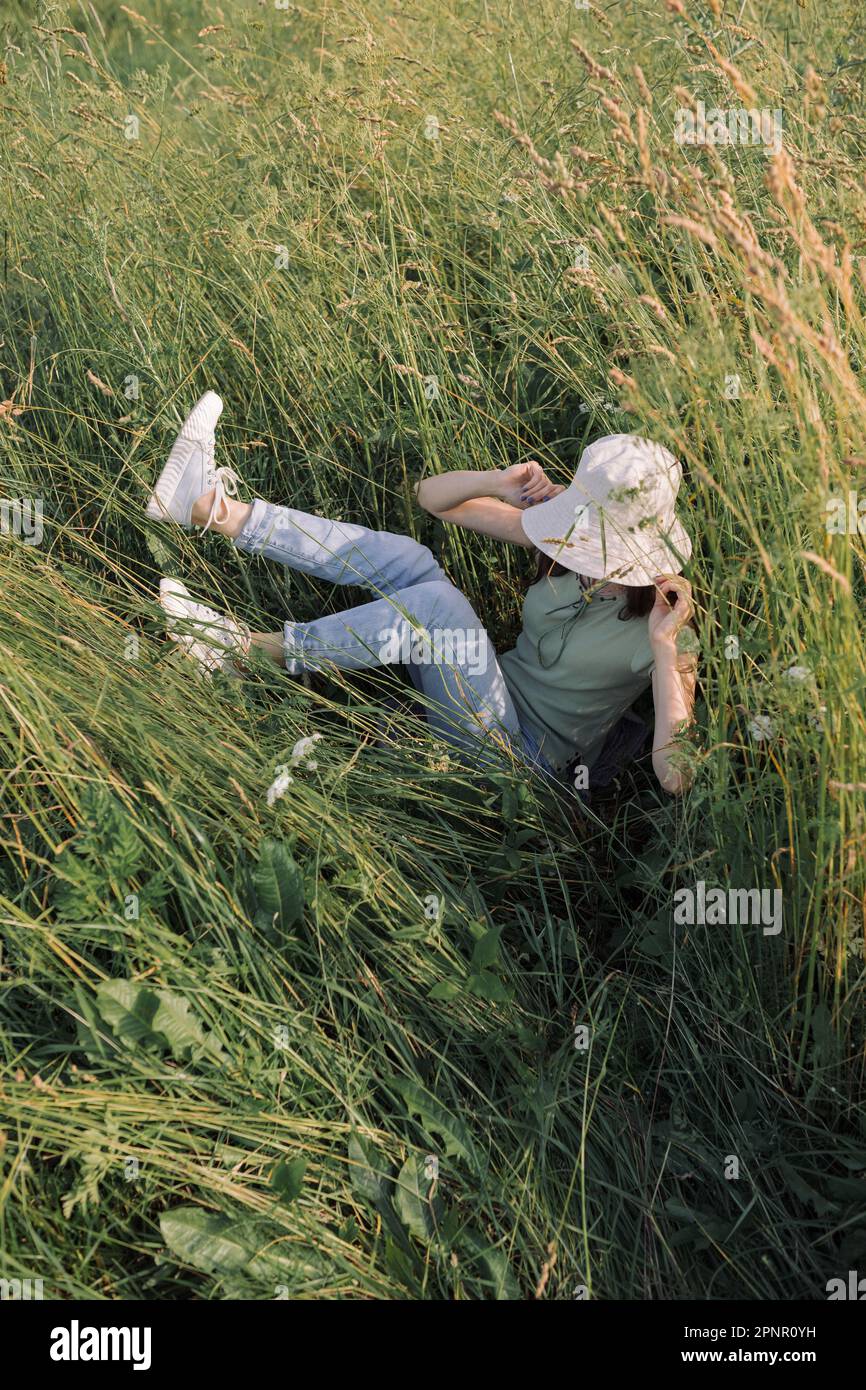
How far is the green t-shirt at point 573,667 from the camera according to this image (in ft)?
7.32

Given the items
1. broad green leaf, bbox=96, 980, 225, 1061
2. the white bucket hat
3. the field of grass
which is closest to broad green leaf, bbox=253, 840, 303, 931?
the field of grass

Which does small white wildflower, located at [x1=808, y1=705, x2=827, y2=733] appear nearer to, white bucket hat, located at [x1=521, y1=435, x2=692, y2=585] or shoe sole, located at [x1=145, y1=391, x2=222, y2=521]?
white bucket hat, located at [x1=521, y1=435, x2=692, y2=585]

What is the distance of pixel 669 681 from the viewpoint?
1.97m

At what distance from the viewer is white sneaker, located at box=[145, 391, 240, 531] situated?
8.07 ft

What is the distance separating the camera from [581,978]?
191cm

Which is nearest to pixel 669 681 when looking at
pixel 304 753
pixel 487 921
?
pixel 487 921

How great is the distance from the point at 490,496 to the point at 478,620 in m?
0.29

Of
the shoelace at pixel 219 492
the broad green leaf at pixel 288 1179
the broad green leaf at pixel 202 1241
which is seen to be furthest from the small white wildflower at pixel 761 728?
the shoelace at pixel 219 492

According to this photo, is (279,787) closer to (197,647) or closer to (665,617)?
(197,647)

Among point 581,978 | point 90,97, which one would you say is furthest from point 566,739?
point 90,97

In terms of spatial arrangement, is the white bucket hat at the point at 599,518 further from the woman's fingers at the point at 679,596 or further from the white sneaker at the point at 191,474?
the white sneaker at the point at 191,474
